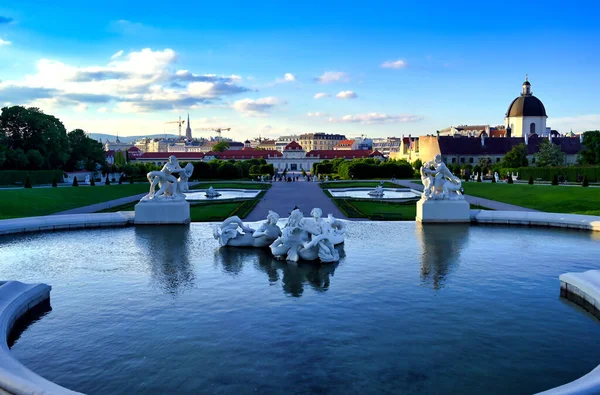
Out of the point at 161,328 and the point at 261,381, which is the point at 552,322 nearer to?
the point at 261,381

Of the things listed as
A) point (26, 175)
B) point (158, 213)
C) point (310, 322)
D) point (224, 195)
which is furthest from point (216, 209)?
point (26, 175)

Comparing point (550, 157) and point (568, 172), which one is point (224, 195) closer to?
point (568, 172)

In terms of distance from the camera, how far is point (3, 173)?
181 feet

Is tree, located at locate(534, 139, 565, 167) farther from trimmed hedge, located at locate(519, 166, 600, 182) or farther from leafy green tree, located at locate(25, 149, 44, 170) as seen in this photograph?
leafy green tree, located at locate(25, 149, 44, 170)

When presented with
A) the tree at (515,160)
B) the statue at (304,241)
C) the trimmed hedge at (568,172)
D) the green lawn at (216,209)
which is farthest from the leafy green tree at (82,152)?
the statue at (304,241)

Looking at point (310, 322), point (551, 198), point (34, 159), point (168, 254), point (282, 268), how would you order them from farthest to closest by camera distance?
point (34, 159) < point (551, 198) < point (168, 254) < point (282, 268) < point (310, 322)

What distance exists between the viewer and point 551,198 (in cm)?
3203

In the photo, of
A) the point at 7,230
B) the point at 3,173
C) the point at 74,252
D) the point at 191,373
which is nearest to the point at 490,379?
the point at 191,373

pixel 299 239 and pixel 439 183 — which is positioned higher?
pixel 439 183

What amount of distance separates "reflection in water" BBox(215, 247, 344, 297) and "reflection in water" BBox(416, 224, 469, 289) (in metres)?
2.40

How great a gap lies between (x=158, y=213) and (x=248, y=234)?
6.78 m

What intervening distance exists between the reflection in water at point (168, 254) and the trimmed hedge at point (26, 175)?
41773mm

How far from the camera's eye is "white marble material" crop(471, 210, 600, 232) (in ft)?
63.5

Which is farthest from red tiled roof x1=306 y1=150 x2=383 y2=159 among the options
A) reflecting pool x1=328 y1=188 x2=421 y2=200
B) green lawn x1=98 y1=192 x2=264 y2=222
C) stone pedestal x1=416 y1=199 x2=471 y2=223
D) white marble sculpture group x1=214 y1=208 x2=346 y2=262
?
white marble sculpture group x1=214 y1=208 x2=346 y2=262
